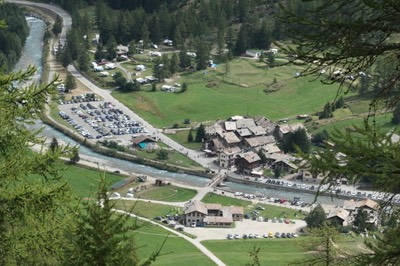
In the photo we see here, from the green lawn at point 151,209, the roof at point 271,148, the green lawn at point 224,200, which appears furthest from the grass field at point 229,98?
the green lawn at point 151,209

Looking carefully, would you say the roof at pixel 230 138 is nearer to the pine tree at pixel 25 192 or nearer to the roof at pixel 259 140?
the roof at pixel 259 140

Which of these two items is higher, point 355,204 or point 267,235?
point 355,204

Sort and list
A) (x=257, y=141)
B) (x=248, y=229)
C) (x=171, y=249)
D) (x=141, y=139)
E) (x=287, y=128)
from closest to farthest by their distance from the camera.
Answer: (x=171, y=249)
(x=248, y=229)
(x=141, y=139)
(x=257, y=141)
(x=287, y=128)

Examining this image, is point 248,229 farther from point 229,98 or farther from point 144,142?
point 229,98

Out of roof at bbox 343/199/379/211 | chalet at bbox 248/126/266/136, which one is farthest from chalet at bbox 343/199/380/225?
chalet at bbox 248/126/266/136

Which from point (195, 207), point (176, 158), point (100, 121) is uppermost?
point (195, 207)

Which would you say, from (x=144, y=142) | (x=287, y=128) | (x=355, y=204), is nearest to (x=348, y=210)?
(x=355, y=204)

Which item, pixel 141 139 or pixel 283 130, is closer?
pixel 141 139

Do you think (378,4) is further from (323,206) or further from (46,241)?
(323,206)
